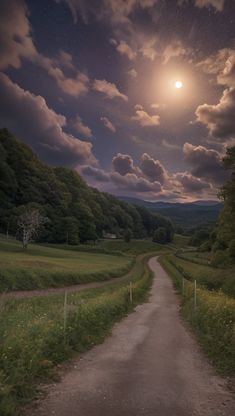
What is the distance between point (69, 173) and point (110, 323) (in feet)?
410

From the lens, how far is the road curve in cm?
864

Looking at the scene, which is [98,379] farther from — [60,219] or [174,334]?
[60,219]

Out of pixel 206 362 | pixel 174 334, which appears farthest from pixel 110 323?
pixel 206 362

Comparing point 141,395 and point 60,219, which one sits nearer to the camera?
point 141,395

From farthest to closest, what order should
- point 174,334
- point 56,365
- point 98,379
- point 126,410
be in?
1. point 174,334
2. point 56,365
3. point 98,379
4. point 126,410

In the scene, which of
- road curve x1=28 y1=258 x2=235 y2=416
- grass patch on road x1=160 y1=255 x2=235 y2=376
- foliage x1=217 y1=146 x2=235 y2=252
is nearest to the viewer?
road curve x1=28 y1=258 x2=235 y2=416

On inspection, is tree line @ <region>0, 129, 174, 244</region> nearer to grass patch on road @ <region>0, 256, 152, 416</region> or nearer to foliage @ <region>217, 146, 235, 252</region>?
foliage @ <region>217, 146, 235, 252</region>

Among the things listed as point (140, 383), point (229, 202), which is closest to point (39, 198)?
point (229, 202)

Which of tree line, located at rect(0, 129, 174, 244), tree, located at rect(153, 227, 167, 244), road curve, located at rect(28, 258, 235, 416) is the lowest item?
road curve, located at rect(28, 258, 235, 416)

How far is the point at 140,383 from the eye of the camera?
1034 centimetres

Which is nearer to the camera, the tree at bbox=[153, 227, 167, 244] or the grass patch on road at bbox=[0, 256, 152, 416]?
the grass patch on road at bbox=[0, 256, 152, 416]

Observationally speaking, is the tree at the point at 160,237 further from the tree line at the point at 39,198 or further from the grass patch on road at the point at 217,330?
the grass patch on road at the point at 217,330

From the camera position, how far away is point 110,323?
19.9m

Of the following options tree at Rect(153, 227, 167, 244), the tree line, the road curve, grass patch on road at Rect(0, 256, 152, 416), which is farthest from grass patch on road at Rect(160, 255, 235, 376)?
tree at Rect(153, 227, 167, 244)
